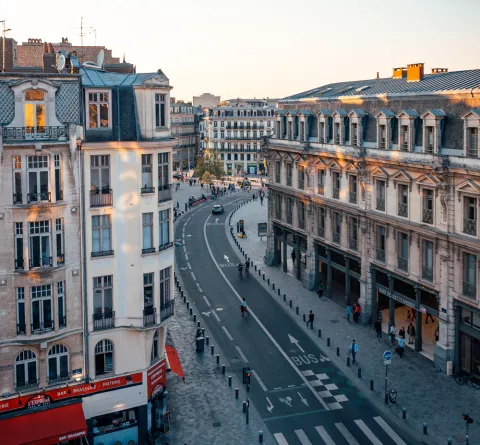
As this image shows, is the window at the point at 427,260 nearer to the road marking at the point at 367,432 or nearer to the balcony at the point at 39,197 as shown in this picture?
the road marking at the point at 367,432

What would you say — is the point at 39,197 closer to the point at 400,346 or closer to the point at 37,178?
the point at 37,178

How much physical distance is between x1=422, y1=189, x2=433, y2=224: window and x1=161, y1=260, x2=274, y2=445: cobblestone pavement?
48.3ft

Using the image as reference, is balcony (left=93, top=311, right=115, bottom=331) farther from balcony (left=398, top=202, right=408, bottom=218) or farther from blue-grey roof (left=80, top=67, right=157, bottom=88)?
balcony (left=398, top=202, right=408, bottom=218)

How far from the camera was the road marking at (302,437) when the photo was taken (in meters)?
29.6

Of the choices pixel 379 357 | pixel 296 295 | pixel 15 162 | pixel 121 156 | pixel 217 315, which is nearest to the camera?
pixel 15 162

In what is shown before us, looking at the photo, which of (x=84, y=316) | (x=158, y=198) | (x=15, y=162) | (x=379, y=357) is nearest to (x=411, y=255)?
(x=379, y=357)

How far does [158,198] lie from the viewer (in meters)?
29.2

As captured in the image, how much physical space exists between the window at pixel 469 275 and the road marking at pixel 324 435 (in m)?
11.2

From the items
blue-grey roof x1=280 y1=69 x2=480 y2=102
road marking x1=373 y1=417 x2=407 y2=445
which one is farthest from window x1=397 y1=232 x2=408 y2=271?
road marking x1=373 y1=417 x2=407 y2=445

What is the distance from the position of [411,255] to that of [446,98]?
32.2ft

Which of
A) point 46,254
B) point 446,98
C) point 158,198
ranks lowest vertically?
point 46,254

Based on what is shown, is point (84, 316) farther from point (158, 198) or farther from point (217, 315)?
point (217, 315)

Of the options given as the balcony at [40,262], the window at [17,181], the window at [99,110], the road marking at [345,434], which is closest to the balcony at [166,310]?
the balcony at [40,262]

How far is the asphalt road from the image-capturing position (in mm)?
30750
